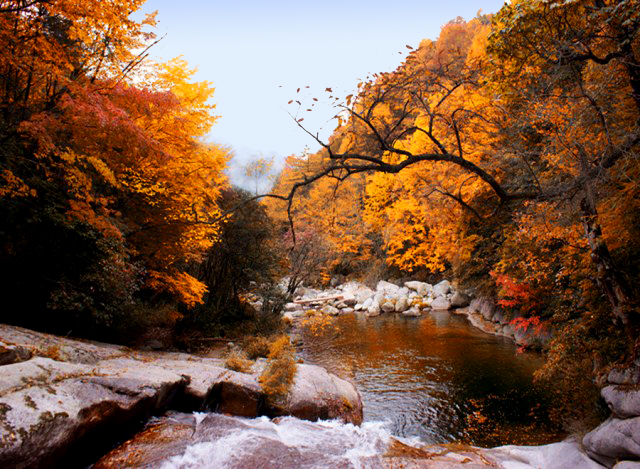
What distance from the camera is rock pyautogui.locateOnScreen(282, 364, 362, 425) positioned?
215 inches

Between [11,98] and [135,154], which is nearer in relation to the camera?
[11,98]

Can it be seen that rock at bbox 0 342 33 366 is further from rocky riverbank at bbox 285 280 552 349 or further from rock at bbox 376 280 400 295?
rock at bbox 376 280 400 295

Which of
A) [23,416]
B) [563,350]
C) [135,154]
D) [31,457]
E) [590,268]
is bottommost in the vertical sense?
[31,457]

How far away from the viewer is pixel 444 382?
7465 millimetres

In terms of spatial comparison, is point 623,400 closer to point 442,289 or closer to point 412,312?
point 412,312

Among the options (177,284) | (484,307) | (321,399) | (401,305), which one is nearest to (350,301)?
(401,305)

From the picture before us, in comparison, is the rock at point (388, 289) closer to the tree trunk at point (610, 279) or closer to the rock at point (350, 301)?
the rock at point (350, 301)

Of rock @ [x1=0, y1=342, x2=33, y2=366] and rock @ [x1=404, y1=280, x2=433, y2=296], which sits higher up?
rock @ [x1=0, y1=342, x2=33, y2=366]

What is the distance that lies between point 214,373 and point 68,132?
618 cm

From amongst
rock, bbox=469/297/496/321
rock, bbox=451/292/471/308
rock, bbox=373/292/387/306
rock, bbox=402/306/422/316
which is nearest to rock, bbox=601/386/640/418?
rock, bbox=469/297/496/321

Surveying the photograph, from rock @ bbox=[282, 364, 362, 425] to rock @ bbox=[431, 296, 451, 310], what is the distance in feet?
37.8

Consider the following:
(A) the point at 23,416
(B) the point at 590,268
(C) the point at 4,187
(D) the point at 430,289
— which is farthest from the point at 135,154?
(D) the point at 430,289

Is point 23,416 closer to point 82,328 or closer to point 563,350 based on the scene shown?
point 82,328

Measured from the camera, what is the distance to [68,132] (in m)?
7.04
